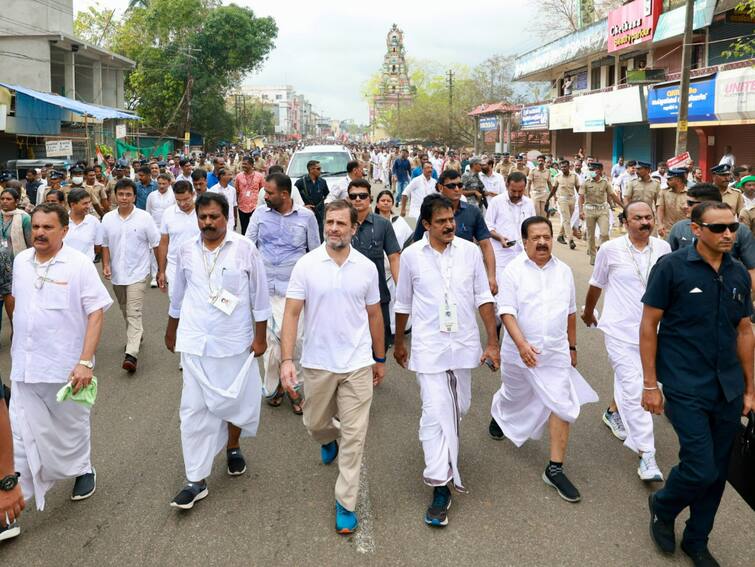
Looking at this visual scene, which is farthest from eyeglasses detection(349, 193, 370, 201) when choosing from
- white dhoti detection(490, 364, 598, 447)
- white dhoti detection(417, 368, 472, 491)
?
white dhoti detection(417, 368, 472, 491)

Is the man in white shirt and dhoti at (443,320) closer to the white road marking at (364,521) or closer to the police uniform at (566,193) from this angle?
the white road marking at (364,521)

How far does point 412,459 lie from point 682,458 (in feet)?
6.22

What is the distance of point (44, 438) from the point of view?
13.9 ft

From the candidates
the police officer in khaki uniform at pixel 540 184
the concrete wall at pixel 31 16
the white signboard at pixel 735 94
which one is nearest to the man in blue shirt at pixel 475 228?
the police officer in khaki uniform at pixel 540 184

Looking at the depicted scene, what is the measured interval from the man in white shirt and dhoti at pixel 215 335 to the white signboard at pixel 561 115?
33.7m

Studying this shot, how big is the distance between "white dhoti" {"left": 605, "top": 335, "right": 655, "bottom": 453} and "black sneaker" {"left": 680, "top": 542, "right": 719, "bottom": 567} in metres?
1.02

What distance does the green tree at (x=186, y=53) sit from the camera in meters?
52.9

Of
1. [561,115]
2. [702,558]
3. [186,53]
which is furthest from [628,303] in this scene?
[186,53]

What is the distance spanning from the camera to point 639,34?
95.7 ft

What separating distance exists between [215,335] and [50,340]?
37.7 inches

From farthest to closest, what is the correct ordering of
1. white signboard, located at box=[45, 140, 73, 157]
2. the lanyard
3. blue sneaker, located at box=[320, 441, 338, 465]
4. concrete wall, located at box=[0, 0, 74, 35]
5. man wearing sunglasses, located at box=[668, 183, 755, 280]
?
concrete wall, located at box=[0, 0, 74, 35] → white signboard, located at box=[45, 140, 73, 157] → man wearing sunglasses, located at box=[668, 183, 755, 280] → the lanyard → blue sneaker, located at box=[320, 441, 338, 465]

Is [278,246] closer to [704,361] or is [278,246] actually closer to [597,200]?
[704,361]

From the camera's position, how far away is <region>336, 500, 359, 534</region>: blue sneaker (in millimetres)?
3877

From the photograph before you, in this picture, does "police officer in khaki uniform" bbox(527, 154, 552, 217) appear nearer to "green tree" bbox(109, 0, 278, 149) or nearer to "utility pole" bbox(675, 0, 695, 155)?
"utility pole" bbox(675, 0, 695, 155)
